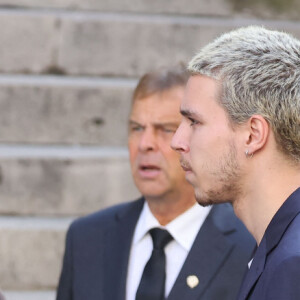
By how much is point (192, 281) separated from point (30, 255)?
202cm

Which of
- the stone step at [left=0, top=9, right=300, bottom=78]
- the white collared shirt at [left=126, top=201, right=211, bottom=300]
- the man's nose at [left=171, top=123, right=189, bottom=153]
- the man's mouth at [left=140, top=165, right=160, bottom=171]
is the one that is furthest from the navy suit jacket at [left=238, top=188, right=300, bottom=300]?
the stone step at [left=0, top=9, right=300, bottom=78]

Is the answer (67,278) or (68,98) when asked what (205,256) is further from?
(68,98)

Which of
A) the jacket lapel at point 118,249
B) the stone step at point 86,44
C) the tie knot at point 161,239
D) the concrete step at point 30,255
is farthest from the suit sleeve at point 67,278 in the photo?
the stone step at point 86,44

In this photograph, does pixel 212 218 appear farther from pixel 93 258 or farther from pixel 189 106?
pixel 189 106

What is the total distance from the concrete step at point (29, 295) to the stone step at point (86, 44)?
1344 millimetres

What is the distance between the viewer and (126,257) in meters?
3.37

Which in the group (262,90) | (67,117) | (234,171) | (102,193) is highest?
(262,90)

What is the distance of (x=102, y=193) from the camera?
5.10m

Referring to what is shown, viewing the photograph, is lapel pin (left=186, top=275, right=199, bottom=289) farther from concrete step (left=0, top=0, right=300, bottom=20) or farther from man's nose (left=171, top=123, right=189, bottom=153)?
concrete step (left=0, top=0, right=300, bottom=20)

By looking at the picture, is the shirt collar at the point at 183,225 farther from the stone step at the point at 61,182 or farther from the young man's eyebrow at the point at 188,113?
the stone step at the point at 61,182

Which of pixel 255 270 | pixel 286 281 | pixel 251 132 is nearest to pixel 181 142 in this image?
pixel 251 132

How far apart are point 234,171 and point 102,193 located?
269cm

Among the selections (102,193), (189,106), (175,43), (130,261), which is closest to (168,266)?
(130,261)

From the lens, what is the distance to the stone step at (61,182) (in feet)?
16.6
